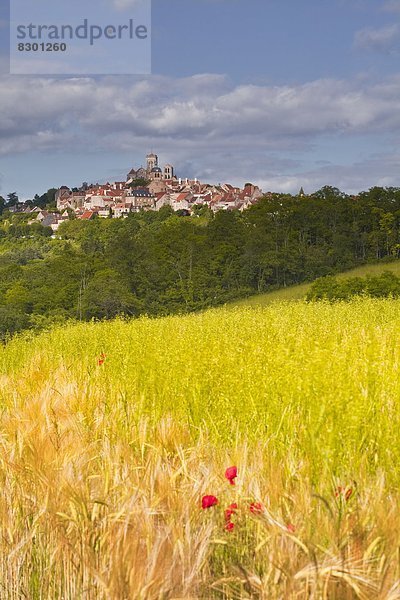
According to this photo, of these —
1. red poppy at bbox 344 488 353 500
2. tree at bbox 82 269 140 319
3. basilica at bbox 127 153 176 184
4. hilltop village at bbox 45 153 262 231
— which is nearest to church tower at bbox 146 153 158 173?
basilica at bbox 127 153 176 184

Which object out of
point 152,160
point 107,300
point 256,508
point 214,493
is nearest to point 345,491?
point 256,508


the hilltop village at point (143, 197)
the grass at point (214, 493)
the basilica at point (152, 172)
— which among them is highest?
the basilica at point (152, 172)

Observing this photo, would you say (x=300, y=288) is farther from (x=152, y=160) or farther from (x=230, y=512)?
(x=152, y=160)

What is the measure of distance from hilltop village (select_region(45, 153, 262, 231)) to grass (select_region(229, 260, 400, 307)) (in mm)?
Answer: 74727

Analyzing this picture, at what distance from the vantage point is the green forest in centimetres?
Answer: 4691

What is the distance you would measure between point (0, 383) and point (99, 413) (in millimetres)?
2274

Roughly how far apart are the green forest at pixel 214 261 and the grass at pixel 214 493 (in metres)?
39.9

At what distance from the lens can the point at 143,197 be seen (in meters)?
154

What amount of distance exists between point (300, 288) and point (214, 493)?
42567mm

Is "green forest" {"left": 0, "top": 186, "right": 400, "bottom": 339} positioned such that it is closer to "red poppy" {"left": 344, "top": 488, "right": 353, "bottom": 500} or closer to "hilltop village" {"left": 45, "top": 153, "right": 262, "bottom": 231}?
"red poppy" {"left": 344, "top": 488, "right": 353, "bottom": 500}

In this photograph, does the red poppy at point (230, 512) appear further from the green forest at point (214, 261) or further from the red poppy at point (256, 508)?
the green forest at point (214, 261)

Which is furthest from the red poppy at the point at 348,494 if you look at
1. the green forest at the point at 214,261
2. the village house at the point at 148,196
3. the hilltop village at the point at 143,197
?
the village house at the point at 148,196

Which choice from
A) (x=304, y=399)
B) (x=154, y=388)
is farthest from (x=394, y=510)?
(x=154, y=388)

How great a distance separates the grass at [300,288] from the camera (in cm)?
4290
